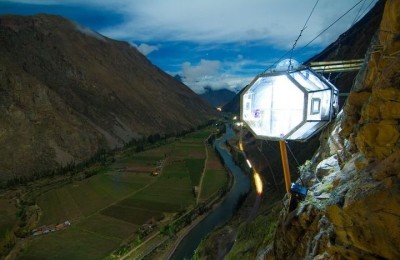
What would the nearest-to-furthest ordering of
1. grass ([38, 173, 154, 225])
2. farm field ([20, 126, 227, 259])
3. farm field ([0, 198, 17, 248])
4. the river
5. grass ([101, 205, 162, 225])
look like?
1. the river
2. farm field ([20, 126, 227, 259])
3. farm field ([0, 198, 17, 248])
4. grass ([101, 205, 162, 225])
5. grass ([38, 173, 154, 225])

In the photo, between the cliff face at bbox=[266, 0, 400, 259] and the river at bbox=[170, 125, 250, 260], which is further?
the river at bbox=[170, 125, 250, 260]

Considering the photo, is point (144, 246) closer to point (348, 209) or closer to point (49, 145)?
point (348, 209)

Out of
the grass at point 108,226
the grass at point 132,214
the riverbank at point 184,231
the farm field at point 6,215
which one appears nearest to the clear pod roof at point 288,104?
the riverbank at point 184,231

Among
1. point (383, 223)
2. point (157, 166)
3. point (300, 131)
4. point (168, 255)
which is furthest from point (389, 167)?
point (157, 166)

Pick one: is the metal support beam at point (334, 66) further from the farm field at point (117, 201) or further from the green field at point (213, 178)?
the green field at point (213, 178)

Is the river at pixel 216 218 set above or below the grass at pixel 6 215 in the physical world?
above

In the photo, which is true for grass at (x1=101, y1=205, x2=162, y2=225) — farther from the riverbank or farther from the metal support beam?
the metal support beam

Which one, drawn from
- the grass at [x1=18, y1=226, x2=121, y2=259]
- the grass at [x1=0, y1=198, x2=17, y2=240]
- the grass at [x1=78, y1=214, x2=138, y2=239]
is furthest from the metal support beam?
the grass at [x1=0, y1=198, x2=17, y2=240]
